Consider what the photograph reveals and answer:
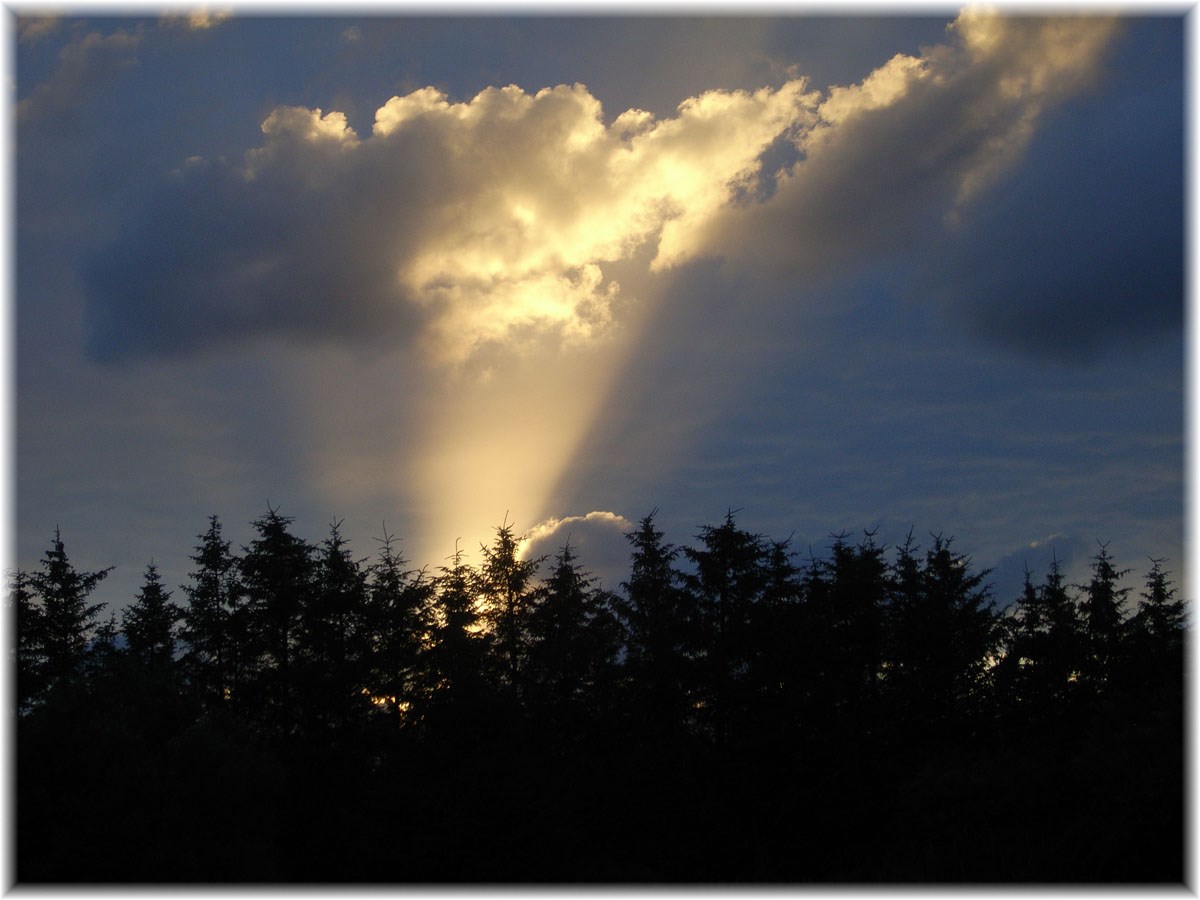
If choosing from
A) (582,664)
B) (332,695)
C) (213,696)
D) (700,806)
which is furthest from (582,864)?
(213,696)

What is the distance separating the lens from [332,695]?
38.7 meters

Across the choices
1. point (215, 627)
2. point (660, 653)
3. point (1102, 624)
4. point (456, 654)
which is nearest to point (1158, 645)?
point (1102, 624)

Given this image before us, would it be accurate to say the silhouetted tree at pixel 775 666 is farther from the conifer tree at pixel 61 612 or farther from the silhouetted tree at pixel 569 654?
the conifer tree at pixel 61 612

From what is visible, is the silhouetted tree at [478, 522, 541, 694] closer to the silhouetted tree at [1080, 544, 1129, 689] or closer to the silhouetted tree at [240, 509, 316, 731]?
the silhouetted tree at [240, 509, 316, 731]

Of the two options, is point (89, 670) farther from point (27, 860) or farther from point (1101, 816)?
point (1101, 816)

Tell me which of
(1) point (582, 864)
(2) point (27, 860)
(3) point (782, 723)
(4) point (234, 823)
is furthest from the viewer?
(3) point (782, 723)

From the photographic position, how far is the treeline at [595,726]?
2544 cm

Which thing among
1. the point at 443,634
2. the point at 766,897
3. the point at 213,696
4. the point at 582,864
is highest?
the point at 443,634

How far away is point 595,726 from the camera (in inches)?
1638

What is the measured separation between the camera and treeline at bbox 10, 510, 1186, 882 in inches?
1001

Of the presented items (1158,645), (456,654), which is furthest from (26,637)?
(1158,645)

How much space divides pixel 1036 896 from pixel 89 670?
30626 mm

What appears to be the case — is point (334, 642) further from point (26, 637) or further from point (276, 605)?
point (26, 637)

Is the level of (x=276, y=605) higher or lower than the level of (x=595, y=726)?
higher
